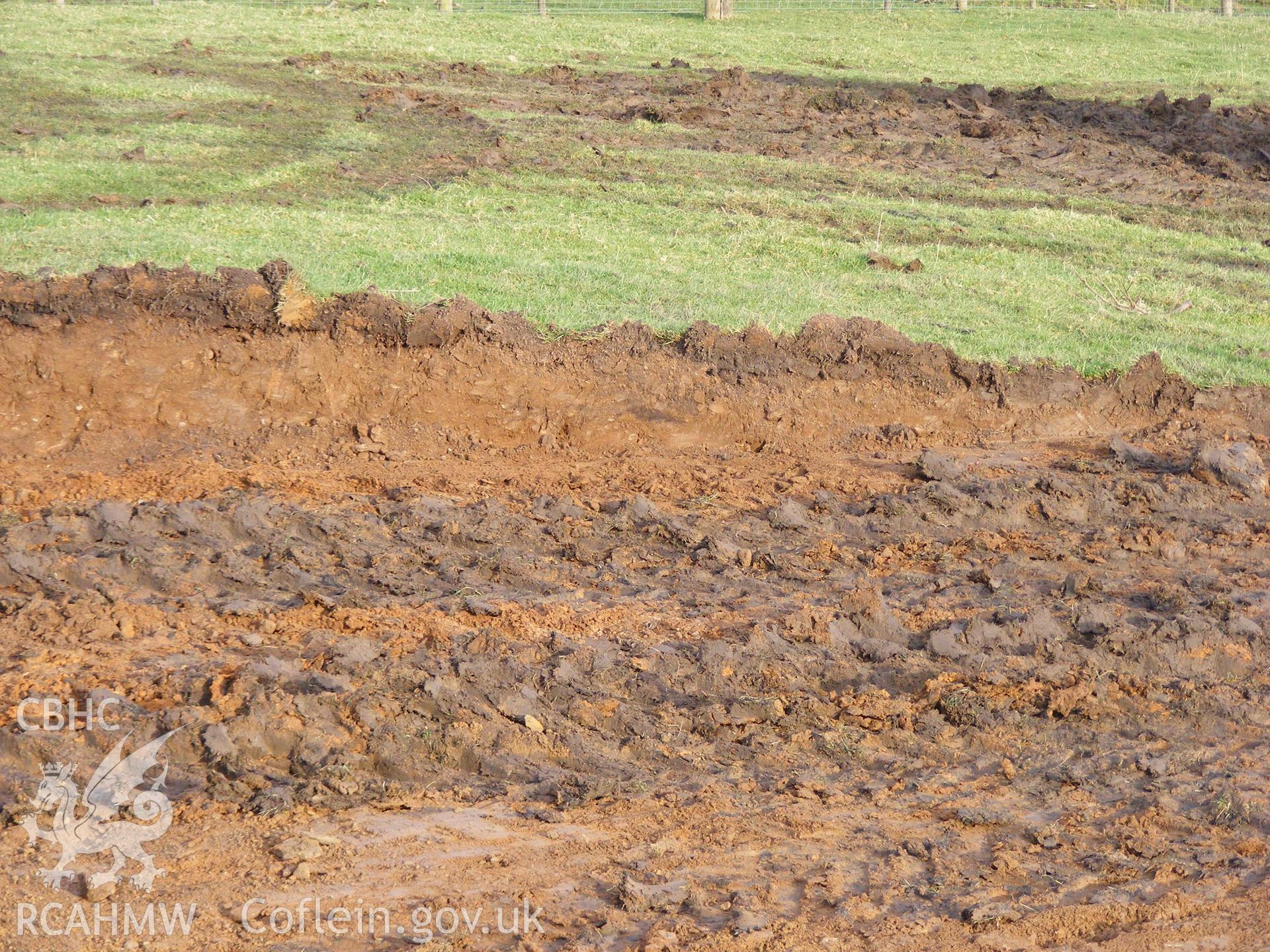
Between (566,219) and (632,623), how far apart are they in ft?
24.5

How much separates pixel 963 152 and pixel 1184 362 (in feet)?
29.6

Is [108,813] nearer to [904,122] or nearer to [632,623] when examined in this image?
[632,623]

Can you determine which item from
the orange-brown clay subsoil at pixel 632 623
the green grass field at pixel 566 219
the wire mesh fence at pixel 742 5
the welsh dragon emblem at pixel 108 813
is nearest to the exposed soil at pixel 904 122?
the green grass field at pixel 566 219

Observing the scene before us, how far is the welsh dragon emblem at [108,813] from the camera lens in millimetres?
4238

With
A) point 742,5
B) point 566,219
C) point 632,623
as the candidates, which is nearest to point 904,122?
point 566,219

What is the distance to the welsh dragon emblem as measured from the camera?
13.9 feet

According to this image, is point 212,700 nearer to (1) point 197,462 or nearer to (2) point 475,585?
(2) point 475,585

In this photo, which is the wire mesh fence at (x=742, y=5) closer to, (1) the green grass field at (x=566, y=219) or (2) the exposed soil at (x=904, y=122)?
(1) the green grass field at (x=566, y=219)

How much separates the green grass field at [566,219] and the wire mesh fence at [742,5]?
528 cm

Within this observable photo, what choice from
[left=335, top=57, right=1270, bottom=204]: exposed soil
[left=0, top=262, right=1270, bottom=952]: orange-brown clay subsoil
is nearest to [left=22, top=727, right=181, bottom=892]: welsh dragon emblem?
[left=0, top=262, right=1270, bottom=952]: orange-brown clay subsoil

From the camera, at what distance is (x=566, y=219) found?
12.7 meters

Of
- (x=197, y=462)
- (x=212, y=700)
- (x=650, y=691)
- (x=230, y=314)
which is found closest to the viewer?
(x=212, y=700)

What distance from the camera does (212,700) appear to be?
498 centimetres

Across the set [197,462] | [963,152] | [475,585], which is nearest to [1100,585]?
[475,585]
